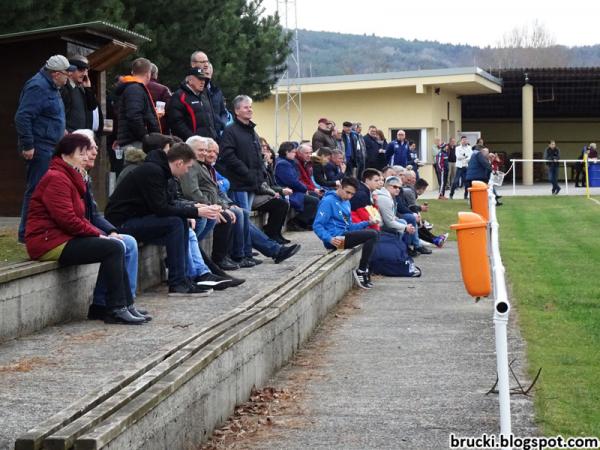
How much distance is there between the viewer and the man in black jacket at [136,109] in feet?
40.3

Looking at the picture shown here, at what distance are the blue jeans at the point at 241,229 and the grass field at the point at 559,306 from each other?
310 cm

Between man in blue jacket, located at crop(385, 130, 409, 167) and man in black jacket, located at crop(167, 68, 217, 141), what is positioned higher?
man in black jacket, located at crop(167, 68, 217, 141)

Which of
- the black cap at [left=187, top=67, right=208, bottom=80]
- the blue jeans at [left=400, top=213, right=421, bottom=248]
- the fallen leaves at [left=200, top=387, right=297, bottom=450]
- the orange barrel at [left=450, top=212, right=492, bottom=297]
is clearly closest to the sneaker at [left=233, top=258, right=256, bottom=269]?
the black cap at [left=187, top=67, right=208, bottom=80]

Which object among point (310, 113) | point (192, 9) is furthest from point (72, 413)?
point (310, 113)

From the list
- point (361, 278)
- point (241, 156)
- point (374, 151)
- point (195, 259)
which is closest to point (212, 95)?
point (241, 156)

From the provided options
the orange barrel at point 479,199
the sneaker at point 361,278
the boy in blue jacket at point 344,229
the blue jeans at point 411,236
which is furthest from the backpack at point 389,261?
the orange barrel at point 479,199

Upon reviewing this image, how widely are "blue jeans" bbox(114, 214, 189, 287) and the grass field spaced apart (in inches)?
126

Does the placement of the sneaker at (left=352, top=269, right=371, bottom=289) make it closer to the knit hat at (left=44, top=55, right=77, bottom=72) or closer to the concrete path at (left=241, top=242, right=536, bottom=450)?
the concrete path at (left=241, top=242, right=536, bottom=450)

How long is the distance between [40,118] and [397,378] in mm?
4235

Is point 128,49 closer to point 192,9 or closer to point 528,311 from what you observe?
point 528,311

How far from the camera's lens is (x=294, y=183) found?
59.9 feet

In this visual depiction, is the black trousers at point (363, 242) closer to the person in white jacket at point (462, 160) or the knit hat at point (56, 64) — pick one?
the knit hat at point (56, 64)

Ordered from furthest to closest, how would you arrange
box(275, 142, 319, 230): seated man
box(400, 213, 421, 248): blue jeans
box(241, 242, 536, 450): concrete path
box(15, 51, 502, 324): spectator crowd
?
box(275, 142, 319, 230): seated man
box(400, 213, 421, 248): blue jeans
box(15, 51, 502, 324): spectator crowd
box(241, 242, 536, 450): concrete path

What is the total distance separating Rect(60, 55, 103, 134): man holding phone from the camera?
11539mm
